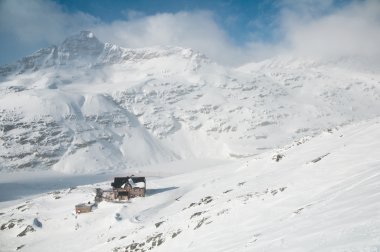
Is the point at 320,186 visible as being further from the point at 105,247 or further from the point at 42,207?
the point at 42,207

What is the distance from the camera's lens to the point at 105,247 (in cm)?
4009

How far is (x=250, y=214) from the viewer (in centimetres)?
2806

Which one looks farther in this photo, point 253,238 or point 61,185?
point 61,185

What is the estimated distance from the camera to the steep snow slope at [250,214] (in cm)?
1571

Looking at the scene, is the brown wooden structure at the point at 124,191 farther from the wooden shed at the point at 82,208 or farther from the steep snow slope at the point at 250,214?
the wooden shed at the point at 82,208

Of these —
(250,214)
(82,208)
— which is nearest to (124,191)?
(82,208)

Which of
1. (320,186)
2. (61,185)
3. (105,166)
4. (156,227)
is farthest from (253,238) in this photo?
(105,166)


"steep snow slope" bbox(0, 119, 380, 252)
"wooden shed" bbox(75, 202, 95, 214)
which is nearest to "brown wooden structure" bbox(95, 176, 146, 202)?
"steep snow slope" bbox(0, 119, 380, 252)

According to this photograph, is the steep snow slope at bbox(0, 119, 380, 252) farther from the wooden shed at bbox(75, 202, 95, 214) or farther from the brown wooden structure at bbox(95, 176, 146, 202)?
the brown wooden structure at bbox(95, 176, 146, 202)

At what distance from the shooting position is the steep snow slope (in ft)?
51.5

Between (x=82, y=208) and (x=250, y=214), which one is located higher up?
(x=82, y=208)

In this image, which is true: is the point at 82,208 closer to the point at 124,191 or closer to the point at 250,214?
the point at 124,191

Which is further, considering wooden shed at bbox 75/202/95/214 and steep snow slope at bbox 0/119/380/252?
wooden shed at bbox 75/202/95/214

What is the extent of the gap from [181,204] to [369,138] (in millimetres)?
25861
